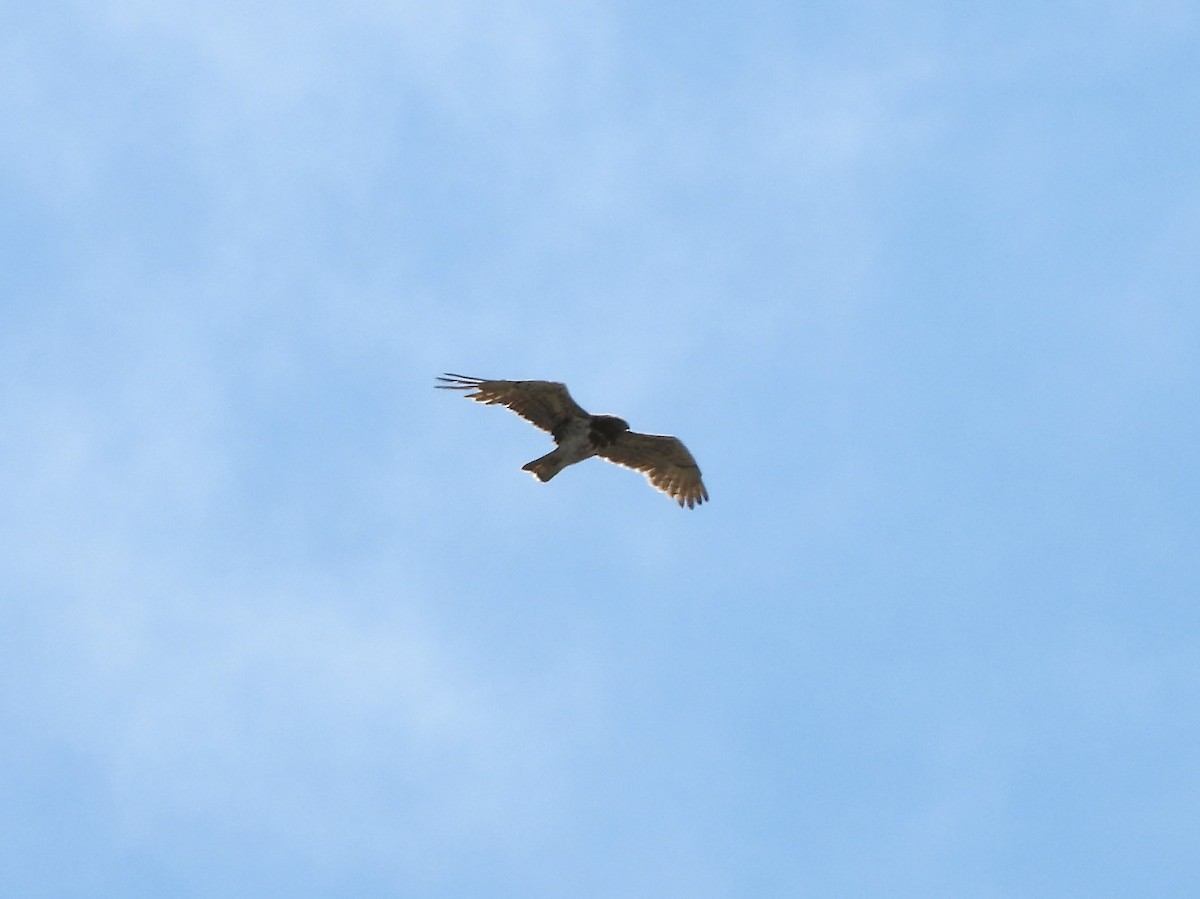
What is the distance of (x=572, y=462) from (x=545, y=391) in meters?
1.17

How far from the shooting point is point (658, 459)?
22.3 metres

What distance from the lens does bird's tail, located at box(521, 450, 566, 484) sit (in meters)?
20.7

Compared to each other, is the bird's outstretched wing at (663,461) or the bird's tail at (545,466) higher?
the bird's outstretched wing at (663,461)

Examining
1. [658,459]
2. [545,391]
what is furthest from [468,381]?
[658,459]

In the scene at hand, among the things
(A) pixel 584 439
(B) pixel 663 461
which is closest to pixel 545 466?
(A) pixel 584 439

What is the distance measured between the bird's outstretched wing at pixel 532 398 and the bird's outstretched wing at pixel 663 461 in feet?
3.61

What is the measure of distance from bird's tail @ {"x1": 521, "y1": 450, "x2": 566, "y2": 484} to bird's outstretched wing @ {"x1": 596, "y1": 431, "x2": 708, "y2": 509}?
1.13 m

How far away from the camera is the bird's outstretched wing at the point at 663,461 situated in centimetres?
2194

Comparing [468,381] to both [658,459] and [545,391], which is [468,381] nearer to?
[545,391]

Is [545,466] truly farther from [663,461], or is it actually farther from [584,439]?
[663,461]

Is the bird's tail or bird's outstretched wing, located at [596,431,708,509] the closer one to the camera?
the bird's tail

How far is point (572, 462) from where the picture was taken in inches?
836

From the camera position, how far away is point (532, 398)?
67.5 ft

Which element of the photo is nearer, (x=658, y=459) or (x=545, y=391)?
(x=545, y=391)
